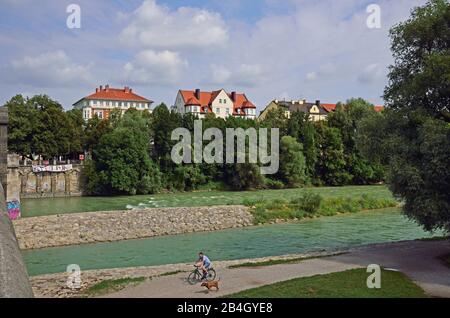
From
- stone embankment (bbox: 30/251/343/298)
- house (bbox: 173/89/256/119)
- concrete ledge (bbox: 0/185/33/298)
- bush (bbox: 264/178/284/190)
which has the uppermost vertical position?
house (bbox: 173/89/256/119)

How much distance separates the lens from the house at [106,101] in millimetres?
116438

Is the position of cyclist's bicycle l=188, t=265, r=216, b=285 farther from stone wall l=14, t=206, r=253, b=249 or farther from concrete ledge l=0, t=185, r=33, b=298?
stone wall l=14, t=206, r=253, b=249

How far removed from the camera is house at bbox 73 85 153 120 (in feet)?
382

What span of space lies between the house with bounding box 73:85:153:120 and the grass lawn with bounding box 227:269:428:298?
104545 millimetres

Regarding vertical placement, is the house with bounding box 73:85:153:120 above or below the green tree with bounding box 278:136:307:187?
above

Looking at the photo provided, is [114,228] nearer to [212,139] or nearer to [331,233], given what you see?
[331,233]

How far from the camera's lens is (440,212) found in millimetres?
18078

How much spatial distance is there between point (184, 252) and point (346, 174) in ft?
189

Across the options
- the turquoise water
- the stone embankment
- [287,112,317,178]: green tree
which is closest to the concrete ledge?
the stone embankment

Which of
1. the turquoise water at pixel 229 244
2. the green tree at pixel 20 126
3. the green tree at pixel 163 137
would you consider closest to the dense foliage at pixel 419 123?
the turquoise water at pixel 229 244

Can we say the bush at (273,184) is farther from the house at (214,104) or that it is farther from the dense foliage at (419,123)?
the dense foliage at (419,123)

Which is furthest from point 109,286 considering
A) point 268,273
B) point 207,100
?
point 207,100

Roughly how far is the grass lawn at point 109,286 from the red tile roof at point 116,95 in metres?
105

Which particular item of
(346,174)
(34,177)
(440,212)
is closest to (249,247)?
(440,212)
